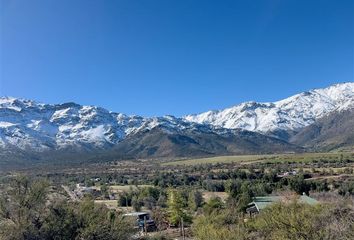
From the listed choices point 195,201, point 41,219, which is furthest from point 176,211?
point 41,219

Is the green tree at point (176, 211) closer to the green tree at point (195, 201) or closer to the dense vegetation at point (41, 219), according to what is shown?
the green tree at point (195, 201)

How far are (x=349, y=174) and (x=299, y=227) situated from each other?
291 feet

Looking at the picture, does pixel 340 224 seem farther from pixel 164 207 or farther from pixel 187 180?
pixel 187 180

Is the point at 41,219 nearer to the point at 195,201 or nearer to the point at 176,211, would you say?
the point at 176,211

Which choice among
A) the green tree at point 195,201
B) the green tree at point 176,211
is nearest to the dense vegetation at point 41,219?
the green tree at point 176,211

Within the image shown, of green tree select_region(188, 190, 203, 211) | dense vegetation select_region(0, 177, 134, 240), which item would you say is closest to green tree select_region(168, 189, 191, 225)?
green tree select_region(188, 190, 203, 211)

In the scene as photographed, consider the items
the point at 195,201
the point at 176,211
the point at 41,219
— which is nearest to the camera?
the point at 41,219

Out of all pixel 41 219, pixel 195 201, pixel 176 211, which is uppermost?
pixel 41 219

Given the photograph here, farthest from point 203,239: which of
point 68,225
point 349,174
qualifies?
point 349,174

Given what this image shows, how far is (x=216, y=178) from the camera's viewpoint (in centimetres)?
12600

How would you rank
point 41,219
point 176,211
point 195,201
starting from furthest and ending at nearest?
point 195,201 < point 176,211 < point 41,219

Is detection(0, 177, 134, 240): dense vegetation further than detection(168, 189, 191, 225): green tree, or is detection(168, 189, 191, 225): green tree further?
detection(168, 189, 191, 225): green tree

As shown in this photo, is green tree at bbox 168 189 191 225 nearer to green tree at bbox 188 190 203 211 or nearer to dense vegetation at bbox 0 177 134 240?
green tree at bbox 188 190 203 211

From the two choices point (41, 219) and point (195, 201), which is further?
point (195, 201)
